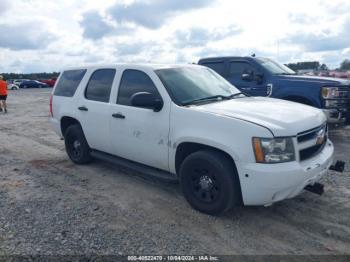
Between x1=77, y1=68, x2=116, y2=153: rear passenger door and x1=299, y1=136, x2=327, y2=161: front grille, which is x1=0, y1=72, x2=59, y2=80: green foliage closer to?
x1=77, y1=68, x2=116, y2=153: rear passenger door

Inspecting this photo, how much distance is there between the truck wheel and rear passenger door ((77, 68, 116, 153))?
211 millimetres

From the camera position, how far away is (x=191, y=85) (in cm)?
478

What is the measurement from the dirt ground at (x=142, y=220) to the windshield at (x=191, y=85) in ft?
4.69

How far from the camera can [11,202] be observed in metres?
4.79

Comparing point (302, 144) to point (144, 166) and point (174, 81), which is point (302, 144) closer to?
point (174, 81)

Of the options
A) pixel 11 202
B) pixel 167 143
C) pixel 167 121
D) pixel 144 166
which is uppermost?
pixel 167 121

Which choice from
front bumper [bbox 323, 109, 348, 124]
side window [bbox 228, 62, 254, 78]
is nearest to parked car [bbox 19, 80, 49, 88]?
side window [bbox 228, 62, 254, 78]

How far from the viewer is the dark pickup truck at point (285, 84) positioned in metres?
7.50

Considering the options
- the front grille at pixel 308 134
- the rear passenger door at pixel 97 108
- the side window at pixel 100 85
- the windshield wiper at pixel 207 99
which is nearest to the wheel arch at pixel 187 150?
the windshield wiper at pixel 207 99

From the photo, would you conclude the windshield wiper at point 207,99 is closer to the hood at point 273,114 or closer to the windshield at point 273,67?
the hood at point 273,114

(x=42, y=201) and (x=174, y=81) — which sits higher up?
(x=174, y=81)

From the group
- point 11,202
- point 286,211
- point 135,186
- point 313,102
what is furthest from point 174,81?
point 313,102

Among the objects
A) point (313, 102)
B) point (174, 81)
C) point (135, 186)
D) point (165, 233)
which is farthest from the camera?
point (313, 102)

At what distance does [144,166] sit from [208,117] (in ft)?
4.85
